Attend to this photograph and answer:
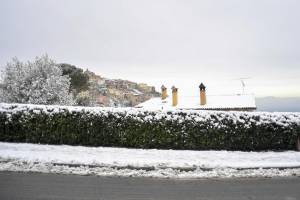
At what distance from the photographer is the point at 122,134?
13953 millimetres

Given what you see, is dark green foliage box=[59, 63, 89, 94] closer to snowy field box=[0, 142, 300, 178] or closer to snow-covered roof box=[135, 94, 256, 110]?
snow-covered roof box=[135, 94, 256, 110]

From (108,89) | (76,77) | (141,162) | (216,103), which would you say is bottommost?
(141,162)

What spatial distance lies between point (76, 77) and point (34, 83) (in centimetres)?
2034

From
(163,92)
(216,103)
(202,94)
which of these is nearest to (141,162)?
(202,94)

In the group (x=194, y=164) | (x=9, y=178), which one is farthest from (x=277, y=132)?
(x=9, y=178)

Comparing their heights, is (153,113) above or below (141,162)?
above

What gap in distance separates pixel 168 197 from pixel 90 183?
6.31ft

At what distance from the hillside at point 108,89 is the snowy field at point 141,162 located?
31469mm

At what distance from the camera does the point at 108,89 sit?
3310 inches

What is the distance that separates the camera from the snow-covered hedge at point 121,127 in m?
13.9

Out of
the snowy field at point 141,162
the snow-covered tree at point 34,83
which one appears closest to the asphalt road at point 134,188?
the snowy field at point 141,162

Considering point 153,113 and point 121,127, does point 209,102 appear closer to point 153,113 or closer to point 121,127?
point 153,113

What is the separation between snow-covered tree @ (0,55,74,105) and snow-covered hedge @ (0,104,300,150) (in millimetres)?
11775

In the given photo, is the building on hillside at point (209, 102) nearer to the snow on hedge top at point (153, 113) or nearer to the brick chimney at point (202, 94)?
the brick chimney at point (202, 94)
